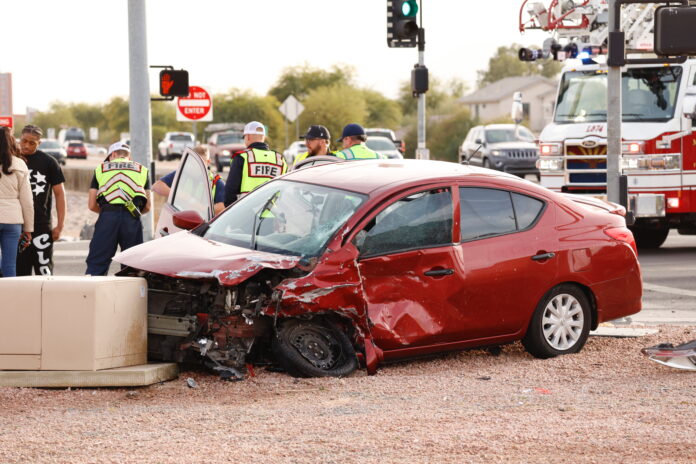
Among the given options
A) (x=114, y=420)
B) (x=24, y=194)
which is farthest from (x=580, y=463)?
(x=24, y=194)

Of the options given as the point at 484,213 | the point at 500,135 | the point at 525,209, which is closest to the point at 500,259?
the point at 484,213

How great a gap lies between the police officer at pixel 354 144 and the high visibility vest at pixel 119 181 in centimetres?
188

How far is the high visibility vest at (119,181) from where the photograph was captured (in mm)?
11055

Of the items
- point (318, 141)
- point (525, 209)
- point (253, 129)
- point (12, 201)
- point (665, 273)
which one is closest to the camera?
point (525, 209)

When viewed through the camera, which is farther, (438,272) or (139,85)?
(139,85)

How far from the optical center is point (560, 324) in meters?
8.71

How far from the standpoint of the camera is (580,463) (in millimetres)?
5531

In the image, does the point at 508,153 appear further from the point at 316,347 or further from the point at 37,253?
the point at 316,347

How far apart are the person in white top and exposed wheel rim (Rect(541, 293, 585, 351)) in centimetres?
447

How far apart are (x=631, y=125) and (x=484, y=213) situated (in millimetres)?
8712

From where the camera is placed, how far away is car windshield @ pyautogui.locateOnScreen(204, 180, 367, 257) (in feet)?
26.3

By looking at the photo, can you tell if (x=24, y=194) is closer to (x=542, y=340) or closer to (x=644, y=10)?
(x=542, y=340)

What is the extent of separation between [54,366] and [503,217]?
327 centimetres

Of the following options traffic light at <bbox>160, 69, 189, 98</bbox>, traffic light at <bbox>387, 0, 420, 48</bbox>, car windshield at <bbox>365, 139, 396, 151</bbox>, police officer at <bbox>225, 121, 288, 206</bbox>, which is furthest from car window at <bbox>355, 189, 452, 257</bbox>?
car windshield at <bbox>365, 139, 396, 151</bbox>
